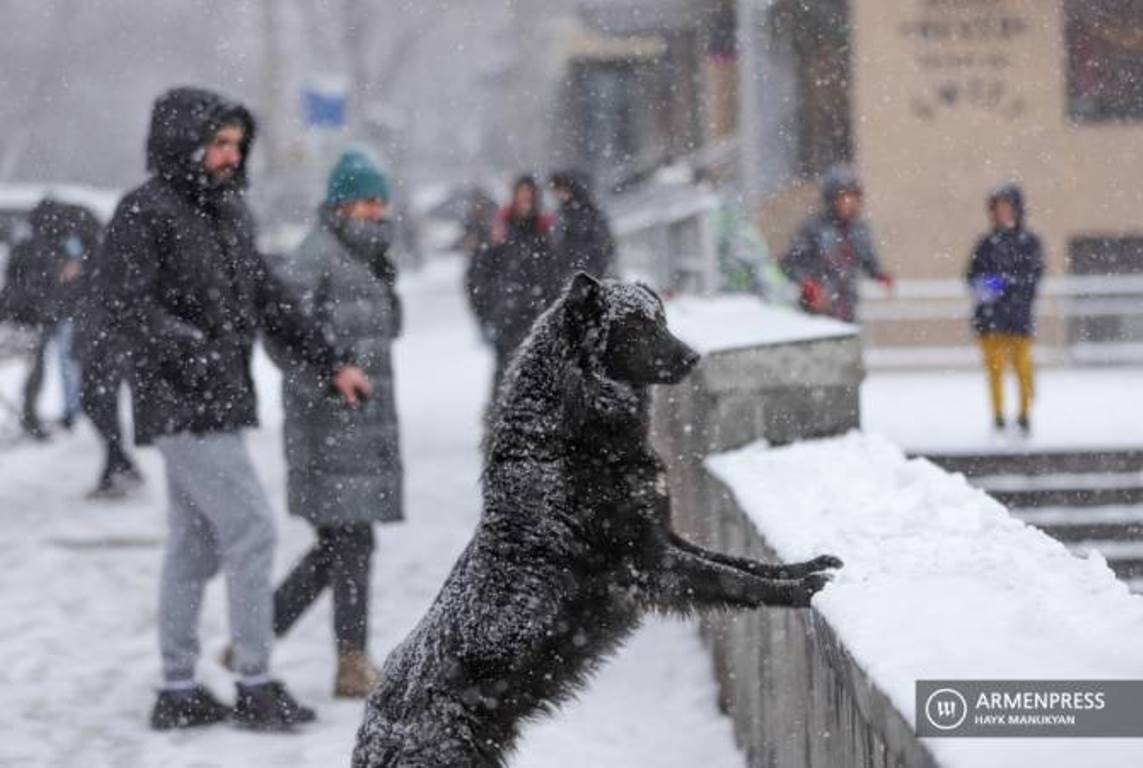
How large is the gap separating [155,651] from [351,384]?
6.65ft

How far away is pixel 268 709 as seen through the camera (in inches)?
232

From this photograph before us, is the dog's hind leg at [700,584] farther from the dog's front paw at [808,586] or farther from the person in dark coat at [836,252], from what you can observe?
the person in dark coat at [836,252]

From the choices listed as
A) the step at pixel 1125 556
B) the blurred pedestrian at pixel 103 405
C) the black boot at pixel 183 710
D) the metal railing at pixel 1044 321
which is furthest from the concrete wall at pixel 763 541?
the metal railing at pixel 1044 321

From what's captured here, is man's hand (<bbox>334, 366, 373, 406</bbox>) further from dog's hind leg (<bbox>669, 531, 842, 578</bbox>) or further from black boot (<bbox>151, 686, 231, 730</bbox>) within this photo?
dog's hind leg (<bbox>669, 531, 842, 578</bbox>)

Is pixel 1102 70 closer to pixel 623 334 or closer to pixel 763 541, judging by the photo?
pixel 763 541

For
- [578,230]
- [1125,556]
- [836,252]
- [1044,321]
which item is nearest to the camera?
[1125,556]

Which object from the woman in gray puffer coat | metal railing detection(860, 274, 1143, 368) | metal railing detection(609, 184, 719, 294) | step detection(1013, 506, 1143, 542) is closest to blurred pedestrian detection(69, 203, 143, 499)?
metal railing detection(609, 184, 719, 294)

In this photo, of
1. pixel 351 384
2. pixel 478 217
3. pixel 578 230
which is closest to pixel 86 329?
pixel 578 230

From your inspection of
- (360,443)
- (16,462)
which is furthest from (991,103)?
(360,443)

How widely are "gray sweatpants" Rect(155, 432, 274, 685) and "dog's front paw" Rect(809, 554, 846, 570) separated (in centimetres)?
261

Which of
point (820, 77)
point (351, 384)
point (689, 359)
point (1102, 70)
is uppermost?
point (820, 77)

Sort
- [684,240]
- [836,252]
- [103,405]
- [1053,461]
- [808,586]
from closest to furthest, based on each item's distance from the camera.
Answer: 1. [808,586]
2. [1053,461]
3. [103,405]
4. [836,252]
5. [684,240]

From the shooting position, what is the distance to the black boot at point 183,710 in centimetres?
596

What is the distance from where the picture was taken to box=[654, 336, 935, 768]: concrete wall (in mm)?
Answer: 3418
